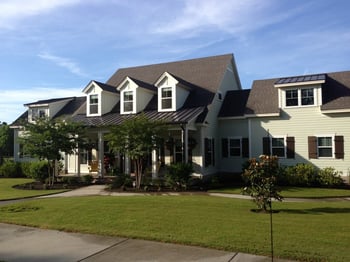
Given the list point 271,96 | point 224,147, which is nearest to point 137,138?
point 224,147

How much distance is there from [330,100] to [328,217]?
12.0 meters

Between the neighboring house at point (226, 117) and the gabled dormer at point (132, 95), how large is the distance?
2.6 inches

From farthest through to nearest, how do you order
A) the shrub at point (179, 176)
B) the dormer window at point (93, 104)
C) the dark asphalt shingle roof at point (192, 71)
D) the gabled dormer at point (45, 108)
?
1. the gabled dormer at point (45, 108)
2. the dark asphalt shingle roof at point (192, 71)
3. the dormer window at point (93, 104)
4. the shrub at point (179, 176)

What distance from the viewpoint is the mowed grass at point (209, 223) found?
21.4 feet

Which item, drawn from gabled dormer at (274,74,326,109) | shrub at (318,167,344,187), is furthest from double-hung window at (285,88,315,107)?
shrub at (318,167,344,187)

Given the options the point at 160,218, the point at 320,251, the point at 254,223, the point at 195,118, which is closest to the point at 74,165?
the point at 195,118

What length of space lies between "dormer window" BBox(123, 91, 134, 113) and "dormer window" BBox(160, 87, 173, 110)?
2326 millimetres

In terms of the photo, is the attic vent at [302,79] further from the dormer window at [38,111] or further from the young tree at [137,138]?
the dormer window at [38,111]

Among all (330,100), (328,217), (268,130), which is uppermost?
(330,100)

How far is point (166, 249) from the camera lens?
6.49 metres

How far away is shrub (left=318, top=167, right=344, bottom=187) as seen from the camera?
710 inches

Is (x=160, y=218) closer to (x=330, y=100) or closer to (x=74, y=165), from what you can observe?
(x=330, y=100)

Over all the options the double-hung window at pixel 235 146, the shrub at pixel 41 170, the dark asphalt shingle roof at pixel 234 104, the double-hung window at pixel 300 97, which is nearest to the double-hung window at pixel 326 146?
the double-hung window at pixel 300 97

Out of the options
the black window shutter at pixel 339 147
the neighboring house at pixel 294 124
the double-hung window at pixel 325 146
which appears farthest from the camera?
the double-hung window at pixel 325 146
